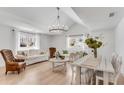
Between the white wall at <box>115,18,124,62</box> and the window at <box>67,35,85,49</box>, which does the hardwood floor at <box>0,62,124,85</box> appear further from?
the window at <box>67,35,85,49</box>

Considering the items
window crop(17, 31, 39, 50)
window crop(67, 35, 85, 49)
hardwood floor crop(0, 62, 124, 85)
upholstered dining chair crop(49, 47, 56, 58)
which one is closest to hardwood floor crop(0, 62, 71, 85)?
hardwood floor crop(0, 62, 124, 85)

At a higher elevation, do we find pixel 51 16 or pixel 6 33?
pixel 51 16

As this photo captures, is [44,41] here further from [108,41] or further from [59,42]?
[108,41]

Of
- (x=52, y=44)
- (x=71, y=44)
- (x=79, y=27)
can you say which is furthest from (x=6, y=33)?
(x=79, y=27)

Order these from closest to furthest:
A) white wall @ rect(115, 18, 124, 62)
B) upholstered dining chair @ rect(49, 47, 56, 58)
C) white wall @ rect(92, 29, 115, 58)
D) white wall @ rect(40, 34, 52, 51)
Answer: white wall @ rect(115, 18, 124, 62) < white wall @ rect(92, 29, 115, 58) < upholstered dining chair @ rect(49, 47, 56, 58) < white wall @ rect(40, 34, 52, 51)

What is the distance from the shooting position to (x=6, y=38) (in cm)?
497

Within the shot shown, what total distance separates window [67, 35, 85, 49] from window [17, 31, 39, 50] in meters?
2.08

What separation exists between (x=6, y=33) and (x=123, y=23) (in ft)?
15.5

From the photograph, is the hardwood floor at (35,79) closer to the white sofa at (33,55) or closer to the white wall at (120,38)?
the white wall at (120,38)

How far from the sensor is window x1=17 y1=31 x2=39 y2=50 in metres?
5.74
